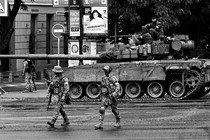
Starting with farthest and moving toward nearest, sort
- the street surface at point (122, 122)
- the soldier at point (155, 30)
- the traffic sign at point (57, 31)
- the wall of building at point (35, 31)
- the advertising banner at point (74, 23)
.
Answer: the wall of building at point (35, 31) < the traffic sign at point (57, 31) < the advertising banner at point (74, 23) < the soldier at point (155, 30) < the street surface at point (122, 122)

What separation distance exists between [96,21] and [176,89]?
839cm

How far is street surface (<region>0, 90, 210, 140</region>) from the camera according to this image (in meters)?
16.5

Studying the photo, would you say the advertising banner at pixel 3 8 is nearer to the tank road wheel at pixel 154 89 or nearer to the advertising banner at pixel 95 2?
the advertising banner at pixel 95 2

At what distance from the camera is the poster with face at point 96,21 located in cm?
3506

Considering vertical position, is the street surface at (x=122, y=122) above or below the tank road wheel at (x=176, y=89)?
below

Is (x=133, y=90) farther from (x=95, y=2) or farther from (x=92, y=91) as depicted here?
(x=95, y=2)

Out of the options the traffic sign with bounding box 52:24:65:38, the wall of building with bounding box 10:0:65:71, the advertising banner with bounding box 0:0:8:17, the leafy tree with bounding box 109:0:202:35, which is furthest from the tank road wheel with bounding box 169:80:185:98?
the wall of building with bounding box 10:0:65:71

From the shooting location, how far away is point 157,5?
1569 inches

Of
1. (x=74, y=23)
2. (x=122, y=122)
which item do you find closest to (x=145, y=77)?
(x=74, y=23)

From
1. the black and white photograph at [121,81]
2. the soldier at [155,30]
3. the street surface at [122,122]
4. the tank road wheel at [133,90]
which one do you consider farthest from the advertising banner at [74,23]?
the street surface at [122,122]

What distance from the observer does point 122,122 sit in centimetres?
1956

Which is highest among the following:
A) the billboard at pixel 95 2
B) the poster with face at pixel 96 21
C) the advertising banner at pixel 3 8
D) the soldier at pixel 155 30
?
the billboard at pixel 95 2

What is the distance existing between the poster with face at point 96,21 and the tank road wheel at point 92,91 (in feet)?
20.4

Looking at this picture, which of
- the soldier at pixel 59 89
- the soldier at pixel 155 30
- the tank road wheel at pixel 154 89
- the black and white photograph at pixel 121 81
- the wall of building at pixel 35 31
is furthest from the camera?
the wall of building at pixel 35 31
